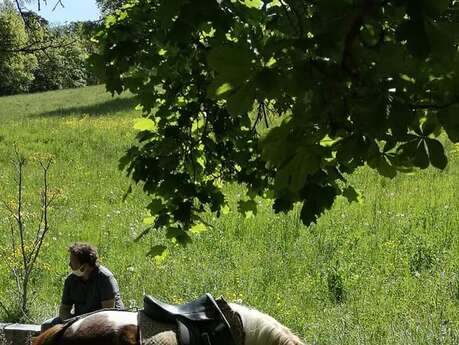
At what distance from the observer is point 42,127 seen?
20359 mm

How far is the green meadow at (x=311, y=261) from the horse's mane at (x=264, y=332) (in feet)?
4.07

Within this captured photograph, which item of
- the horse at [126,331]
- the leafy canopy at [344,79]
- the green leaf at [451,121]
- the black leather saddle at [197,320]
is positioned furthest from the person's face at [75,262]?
the green leaf at [451,121]

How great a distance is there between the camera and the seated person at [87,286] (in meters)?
5.12

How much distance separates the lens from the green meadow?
5.92 m

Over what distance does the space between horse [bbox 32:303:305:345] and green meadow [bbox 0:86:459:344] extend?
4.08 feet

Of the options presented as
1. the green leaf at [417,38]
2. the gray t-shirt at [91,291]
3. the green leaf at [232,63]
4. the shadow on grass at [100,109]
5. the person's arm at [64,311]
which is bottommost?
the shadow on grass at [100,109]

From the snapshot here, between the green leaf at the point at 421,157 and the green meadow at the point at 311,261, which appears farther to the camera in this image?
the green meadow at the point at 311,261

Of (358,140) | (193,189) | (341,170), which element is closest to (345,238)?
(193,189)

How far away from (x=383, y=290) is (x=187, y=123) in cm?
352

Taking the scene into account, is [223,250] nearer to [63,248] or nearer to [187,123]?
[63,248]

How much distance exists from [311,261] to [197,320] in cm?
462

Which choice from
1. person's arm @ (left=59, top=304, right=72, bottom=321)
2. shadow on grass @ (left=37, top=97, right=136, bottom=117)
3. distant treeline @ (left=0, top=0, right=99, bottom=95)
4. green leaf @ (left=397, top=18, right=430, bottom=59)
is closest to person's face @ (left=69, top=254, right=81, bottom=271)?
person's arm @ (left=59, top=304, right=72, bottom=321)

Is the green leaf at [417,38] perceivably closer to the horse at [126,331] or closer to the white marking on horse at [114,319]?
the horse at [126,331]

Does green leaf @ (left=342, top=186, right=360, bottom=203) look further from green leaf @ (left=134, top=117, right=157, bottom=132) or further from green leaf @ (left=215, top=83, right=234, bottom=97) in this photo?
green leaf @ (left=215, top=83, right=234, bottom=97)
